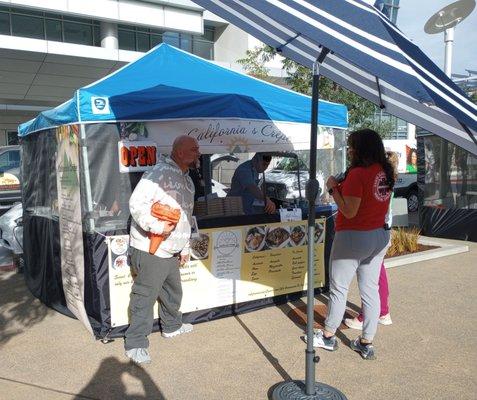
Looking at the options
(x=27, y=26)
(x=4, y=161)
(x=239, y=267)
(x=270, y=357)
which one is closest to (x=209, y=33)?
(x=27, y=26)

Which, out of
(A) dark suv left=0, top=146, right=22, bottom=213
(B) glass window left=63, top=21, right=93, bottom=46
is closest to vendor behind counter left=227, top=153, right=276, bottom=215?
(A) dark suv left=0, top=146, right=22, bottom=213

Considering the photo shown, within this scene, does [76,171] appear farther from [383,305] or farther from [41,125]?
[383,305]

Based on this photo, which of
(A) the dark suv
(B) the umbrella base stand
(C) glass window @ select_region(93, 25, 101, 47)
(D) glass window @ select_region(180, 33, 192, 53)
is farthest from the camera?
(D) glass window @ select_region(180, 33, 192, 53)

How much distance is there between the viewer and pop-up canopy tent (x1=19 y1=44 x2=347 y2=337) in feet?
14.5

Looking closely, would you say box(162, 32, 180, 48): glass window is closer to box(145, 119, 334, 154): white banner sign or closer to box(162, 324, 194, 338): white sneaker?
box(145, 119, 334, 154): white banner sign

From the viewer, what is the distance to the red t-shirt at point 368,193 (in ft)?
12.2

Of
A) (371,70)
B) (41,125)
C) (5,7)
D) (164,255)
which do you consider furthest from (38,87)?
(371,70)

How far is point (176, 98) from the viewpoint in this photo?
4.77 meters

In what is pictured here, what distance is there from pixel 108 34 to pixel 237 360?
63.5 ft

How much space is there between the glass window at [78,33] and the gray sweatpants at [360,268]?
Answer: 764 inches

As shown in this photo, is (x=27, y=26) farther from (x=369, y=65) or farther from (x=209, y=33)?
(x=369, y=65)

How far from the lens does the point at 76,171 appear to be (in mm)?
4539

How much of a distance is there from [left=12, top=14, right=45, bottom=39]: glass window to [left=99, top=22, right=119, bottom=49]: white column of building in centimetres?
243

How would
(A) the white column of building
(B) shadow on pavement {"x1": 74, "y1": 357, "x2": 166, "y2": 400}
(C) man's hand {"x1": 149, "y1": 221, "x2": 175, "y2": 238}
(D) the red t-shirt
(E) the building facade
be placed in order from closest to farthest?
(B) shadow on pavement {"x1": 74, "y1": 357, "x2": 166, "y2": 400} → (D) the red t-shirt → (C) man's hand {"x1": 149, "y1": 221, "x2": 175, "y2": 238} → (E) the building facade → (A) the white column of building
